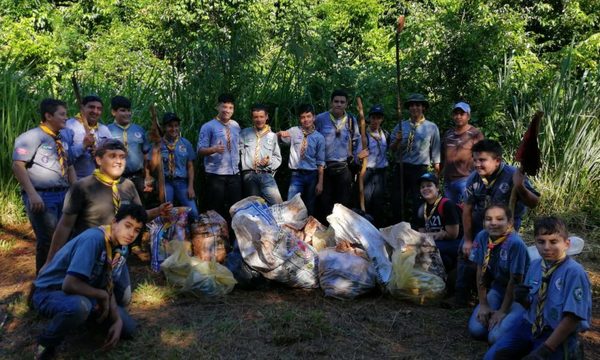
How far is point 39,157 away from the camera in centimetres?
490

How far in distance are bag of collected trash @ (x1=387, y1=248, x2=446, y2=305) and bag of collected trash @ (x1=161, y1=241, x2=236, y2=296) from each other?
143 centimetres

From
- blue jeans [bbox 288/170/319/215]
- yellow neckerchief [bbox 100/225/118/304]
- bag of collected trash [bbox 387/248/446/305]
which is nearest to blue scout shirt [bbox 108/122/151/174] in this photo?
blue jeans [bbox 288/170/319/215]

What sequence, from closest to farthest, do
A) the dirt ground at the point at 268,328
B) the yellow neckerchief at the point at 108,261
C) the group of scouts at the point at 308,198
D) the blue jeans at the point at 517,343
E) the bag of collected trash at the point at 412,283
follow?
1. the blue jeans at the point at 517,343
2. the group of scouts at the point at 308,198
3. the yellow neckerchief at the point at 108,261
4. the dirt ground at the point at 268,328
5. the bag of collected trash at the point at 412,283

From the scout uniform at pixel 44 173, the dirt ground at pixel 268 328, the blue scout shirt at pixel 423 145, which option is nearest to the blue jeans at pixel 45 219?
the scout uniform at pixel 44 173

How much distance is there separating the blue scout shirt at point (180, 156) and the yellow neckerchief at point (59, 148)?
4.02ft

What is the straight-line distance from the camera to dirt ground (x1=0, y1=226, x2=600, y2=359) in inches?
162

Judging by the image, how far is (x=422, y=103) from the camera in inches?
260

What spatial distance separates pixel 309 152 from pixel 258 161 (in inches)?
22.4

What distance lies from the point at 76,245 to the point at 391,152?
414 cm

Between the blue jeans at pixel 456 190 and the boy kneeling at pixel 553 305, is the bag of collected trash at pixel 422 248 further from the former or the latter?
the boy kneeling at pixel 553 305

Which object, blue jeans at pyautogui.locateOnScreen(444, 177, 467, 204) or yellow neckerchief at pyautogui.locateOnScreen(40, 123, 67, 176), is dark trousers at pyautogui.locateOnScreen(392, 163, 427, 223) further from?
yellow neckerchief at pyautogui.locateOnScreen(40, 123, 67, 176)

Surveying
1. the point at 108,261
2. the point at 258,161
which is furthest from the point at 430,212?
the point at 108,261

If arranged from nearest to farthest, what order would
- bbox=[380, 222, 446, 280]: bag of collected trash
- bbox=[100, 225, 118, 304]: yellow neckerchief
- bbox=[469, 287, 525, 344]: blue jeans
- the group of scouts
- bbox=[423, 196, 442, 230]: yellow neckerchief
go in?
the group of scouts → bbox=[100, 225, 118, 304]: yellow neckerchief → bbox=[469, 287, 525, 344]: blue jeans → bbox=[380, 222, 446, 280]: bag of collected trash → bbox=[423, 196, 442, 230]: yellow neckerchief

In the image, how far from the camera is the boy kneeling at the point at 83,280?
3.75m
